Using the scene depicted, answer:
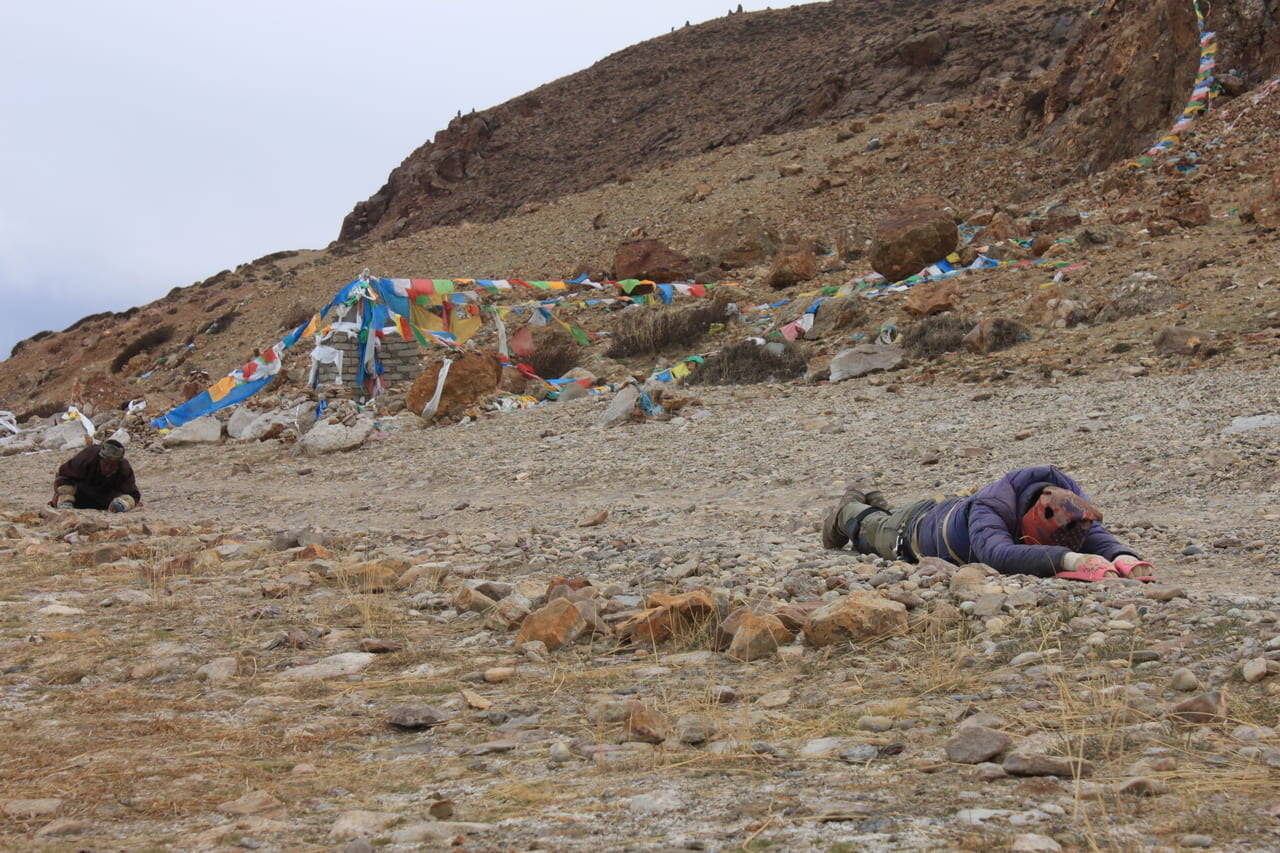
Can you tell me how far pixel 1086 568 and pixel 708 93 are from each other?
43178mm

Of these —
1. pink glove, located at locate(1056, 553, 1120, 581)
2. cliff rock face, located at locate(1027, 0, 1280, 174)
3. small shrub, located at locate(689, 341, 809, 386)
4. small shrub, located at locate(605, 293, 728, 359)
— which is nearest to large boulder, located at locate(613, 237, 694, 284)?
small shrub, located at locate(605, 293, 728, 359)

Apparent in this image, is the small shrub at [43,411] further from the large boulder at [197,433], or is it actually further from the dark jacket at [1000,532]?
the dark jacket at [1000,532]

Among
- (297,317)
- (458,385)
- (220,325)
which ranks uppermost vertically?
(220,325)

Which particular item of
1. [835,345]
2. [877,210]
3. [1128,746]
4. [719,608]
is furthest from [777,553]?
[877,210]

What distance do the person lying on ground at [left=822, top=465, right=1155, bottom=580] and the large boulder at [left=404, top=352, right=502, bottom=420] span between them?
930cm

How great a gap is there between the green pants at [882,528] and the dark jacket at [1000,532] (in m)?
→ 0.08

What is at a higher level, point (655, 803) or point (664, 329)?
point (664, 329)

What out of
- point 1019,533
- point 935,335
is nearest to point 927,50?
Result: point 935,335

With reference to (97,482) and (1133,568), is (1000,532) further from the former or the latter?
(97,482)

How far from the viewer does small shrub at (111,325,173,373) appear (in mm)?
29047

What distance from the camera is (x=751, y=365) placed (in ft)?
43.3

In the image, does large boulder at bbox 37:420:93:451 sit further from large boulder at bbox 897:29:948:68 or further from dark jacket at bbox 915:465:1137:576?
large boulder at bbox 897:29:948:68

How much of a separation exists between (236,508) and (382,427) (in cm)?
363

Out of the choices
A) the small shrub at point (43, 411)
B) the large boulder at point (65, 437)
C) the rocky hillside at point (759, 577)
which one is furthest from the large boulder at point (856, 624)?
the small shrub at point (43, 411)
